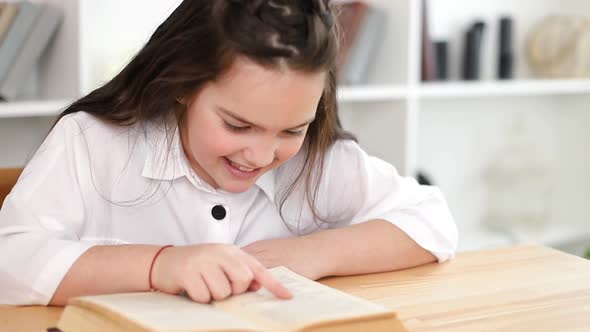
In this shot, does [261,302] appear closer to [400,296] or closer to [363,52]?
[400,296]

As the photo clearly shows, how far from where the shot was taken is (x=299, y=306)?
2.99 ft

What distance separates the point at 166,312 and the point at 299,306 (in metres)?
0.14

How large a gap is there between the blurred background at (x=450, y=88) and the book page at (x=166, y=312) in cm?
119

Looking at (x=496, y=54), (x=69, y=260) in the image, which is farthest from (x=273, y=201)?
(x=496, y=54)

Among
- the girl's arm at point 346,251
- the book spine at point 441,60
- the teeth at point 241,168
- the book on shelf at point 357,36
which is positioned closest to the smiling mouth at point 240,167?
the teeth at point 241,168

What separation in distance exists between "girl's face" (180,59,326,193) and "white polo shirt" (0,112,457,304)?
7.1 inches

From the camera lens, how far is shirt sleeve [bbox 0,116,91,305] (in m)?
1.08

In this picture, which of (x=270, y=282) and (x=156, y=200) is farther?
(x=156, y=200)

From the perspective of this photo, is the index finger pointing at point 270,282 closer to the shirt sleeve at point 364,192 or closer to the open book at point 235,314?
the open book at point 235,314

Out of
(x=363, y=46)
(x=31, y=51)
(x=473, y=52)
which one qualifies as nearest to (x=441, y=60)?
(x=473, y=52)

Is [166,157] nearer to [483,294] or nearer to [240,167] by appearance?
[240,167]

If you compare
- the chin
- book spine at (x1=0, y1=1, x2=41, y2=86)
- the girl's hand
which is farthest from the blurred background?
the girl's hand

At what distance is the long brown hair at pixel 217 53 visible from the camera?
115 cm

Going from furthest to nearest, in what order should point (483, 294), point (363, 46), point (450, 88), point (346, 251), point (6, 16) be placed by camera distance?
1. point (450, 88)
2. point (363, 46)
3. point (6, 16)
4. point (346, 251)
5. point (483, 294)
